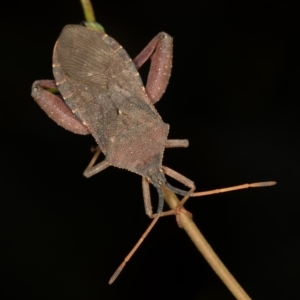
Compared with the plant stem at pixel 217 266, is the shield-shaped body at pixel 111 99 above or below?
above

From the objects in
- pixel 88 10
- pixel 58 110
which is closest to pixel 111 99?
pixel 58 110

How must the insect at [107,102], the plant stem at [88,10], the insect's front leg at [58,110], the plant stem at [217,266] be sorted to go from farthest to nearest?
the insect's front leg at [58,110] → the insect at [107,102] → the plant stem at [88,10] → the plant stem at [217,266]

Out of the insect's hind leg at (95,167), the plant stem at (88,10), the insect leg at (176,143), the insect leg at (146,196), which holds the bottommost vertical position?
the insect leg at (146,196)

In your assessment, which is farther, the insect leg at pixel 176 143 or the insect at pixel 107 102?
the insect leg at pixel 176 143

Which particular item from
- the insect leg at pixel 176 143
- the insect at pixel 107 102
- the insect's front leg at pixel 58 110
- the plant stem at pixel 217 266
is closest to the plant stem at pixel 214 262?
the plant stem at pixel 217 266

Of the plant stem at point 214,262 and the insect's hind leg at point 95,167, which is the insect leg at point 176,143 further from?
the plant stem at point 214,262

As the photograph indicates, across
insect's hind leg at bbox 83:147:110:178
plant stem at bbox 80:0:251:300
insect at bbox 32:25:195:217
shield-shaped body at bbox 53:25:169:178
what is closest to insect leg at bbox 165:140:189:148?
insect at bbox 32:25:195:217

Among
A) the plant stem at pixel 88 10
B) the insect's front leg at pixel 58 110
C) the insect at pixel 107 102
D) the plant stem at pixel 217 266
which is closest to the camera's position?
the plant stem at pixel 217 266

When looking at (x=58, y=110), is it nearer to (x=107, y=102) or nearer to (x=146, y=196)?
(x=107, y=102)

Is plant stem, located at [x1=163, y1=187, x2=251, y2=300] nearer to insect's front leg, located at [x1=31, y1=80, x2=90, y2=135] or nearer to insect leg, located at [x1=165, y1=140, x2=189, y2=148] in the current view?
insect leg, located at [x1=165, y1=140, x2=189, y2=148]
